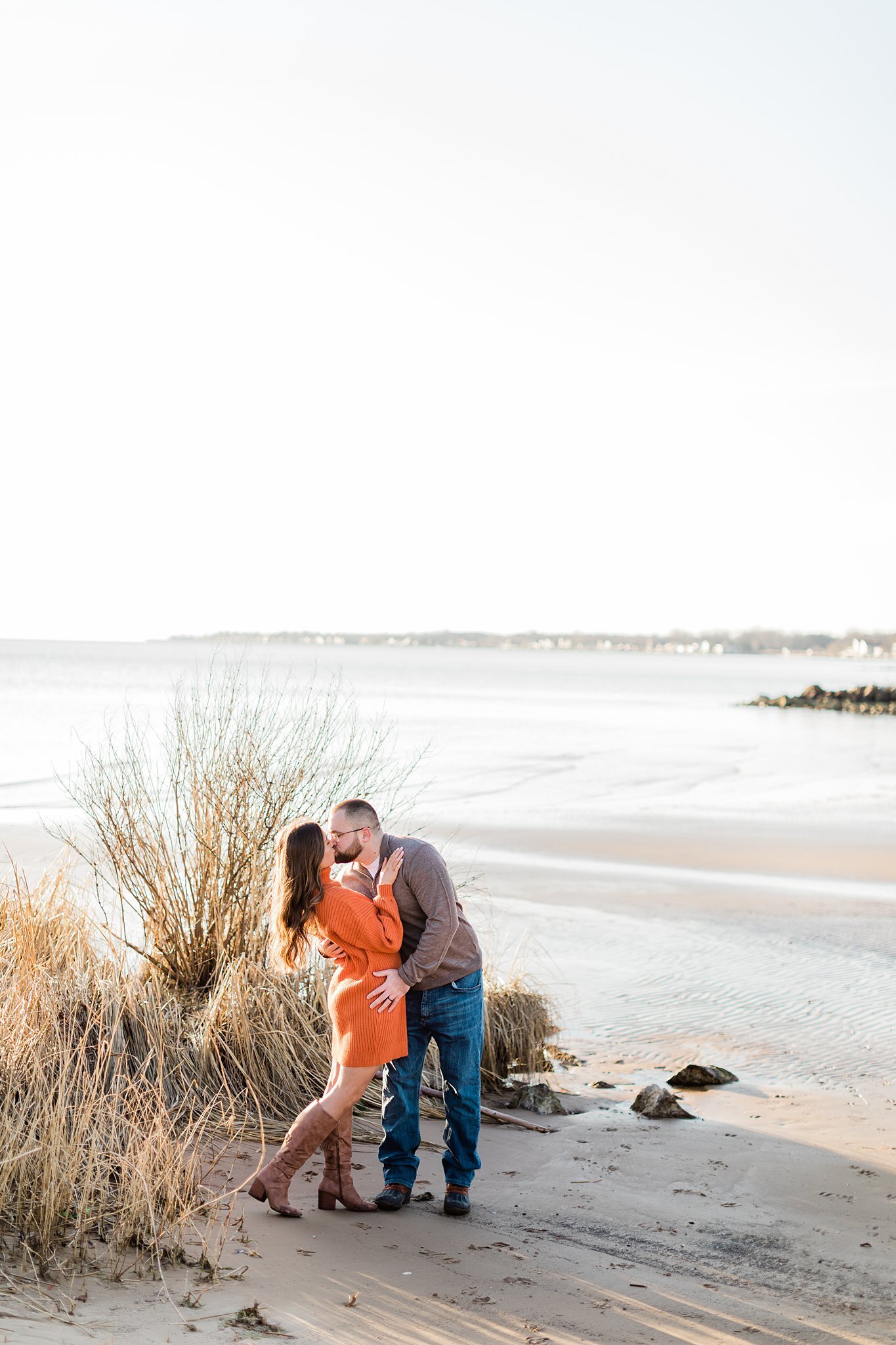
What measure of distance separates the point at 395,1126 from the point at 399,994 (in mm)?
783

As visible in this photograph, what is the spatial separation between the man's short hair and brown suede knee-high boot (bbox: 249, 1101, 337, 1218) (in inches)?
46.5

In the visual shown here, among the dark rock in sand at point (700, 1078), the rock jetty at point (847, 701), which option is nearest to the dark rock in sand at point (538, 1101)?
the dark rock in sand at point (700, 1078)

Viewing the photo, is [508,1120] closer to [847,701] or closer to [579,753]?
[579,753]

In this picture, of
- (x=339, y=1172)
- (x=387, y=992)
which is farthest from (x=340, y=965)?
(x=339, y=1172)

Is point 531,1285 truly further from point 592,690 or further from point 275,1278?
point 592,690

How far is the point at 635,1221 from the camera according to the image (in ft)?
18.4

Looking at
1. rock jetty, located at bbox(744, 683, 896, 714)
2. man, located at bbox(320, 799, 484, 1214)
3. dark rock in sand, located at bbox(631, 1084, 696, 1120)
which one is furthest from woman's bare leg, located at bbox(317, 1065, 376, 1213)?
rock jetty, located at bbox(744, 683, 896, 714)

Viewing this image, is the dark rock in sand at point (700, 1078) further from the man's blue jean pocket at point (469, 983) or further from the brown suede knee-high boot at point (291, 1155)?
the brown suede knee-high boot at point (291, 1155)

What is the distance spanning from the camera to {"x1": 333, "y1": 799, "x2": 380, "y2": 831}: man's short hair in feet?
17.2

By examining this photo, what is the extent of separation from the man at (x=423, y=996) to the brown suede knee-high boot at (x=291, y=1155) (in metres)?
0.46

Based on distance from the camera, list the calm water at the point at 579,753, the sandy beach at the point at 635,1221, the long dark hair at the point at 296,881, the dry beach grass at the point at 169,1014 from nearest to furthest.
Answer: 1. the sandy beach at the point at 635,1221
2. the dry beach grass at the point at 169,1014
3. the long dark hair at the point at 296,881
4. the calm water at the point at 579,753

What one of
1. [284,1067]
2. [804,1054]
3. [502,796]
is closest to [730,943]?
[804,1054]

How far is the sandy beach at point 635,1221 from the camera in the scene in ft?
14.3

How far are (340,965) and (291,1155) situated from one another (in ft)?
2.65
